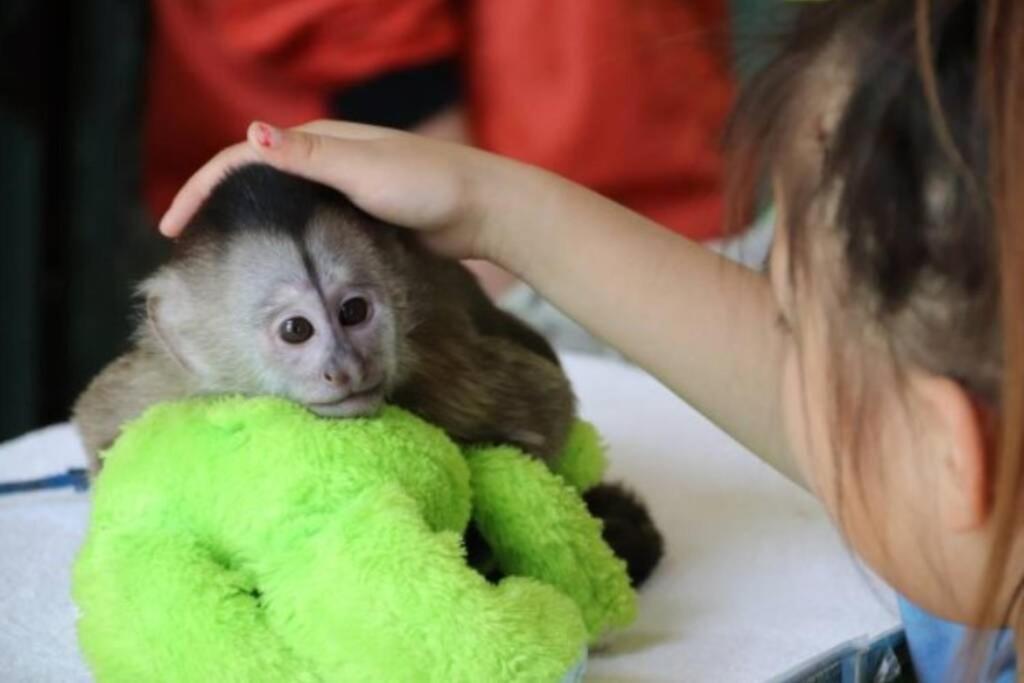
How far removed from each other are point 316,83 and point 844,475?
1.45 metres

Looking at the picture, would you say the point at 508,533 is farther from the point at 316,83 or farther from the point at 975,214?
the point at 316,83

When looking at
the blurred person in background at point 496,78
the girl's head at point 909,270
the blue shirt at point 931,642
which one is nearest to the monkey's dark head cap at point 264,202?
the girl's head at point 909,270

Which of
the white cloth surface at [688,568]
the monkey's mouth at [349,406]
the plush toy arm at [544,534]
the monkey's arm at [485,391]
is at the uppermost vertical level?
the monkey's mouth at [349,406]

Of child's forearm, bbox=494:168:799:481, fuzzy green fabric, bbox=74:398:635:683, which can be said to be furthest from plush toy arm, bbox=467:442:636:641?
child's forearm, bbox=494:168:799:481

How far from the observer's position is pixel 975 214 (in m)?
0.71

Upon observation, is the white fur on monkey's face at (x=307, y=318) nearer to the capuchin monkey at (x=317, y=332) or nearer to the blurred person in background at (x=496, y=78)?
the capuchin monkey at (x=317, y=332)

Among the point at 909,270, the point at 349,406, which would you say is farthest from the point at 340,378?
the point at 909,270

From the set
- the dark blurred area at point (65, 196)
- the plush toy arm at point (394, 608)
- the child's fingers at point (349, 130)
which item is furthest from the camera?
the dark blurred area at point (65, 196)

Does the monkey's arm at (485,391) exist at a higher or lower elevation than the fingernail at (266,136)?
lower

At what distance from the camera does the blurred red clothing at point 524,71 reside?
6.89ft

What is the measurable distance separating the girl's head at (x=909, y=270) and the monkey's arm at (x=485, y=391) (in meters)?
0.20

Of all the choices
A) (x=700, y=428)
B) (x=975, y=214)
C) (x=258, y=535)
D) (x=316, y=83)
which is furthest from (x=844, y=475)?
(x=316, y=83)

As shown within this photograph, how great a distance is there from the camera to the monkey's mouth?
2.99ft

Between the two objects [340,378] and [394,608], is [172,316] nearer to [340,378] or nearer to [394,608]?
[340,378]
